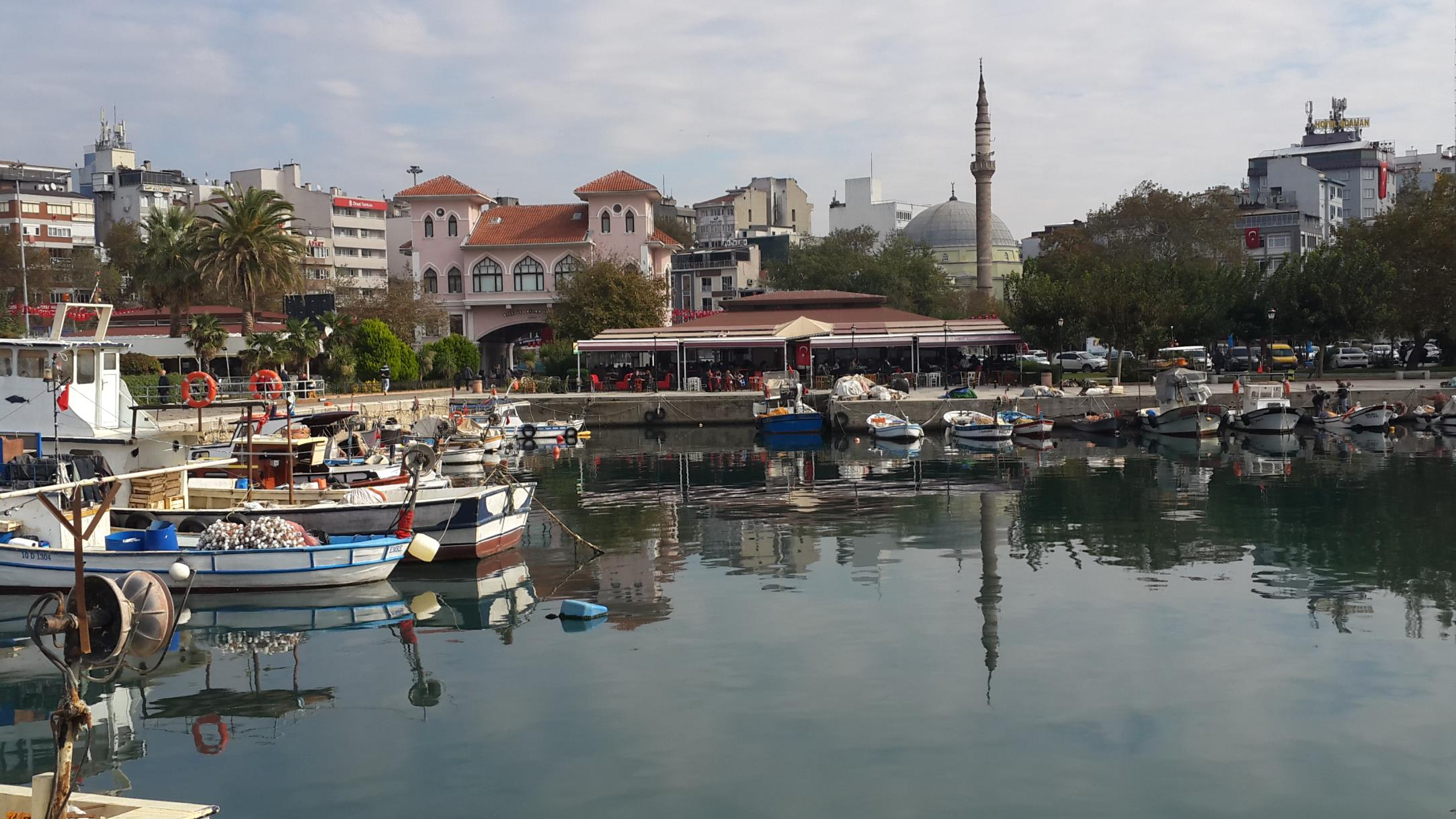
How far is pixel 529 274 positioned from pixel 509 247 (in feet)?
6.03

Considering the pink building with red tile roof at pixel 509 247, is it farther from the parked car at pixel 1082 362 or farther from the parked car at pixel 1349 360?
the parked car at pixel 1349 360

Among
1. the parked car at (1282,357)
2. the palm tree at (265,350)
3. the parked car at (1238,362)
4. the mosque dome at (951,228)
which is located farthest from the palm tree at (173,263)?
the mosque dome at (951,228)

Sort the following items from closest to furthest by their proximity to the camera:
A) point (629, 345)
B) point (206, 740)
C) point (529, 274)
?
1. point (206, 740)
2. point (629, 345)
3. point (529, 274)

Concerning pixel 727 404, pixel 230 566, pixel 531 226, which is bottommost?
pixel 230 566

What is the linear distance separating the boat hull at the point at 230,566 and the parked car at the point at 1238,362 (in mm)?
49169

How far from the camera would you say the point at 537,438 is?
47.6 meters

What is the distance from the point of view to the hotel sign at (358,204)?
4122 inches

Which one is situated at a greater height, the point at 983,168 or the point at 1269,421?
→ the point at 983,168

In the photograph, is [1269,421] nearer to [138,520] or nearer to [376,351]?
[376,351]

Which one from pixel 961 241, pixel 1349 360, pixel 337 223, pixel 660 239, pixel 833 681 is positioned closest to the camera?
pixel 833 681

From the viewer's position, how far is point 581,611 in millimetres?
18016

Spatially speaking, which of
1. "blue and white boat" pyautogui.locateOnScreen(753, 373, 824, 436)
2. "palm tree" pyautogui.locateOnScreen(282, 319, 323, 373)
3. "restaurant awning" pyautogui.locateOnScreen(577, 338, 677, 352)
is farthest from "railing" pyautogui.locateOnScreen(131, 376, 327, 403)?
"blue and white boat" pyautogui.locateOnScreen(753, 373, 824, 436)

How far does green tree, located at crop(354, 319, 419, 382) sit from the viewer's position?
53812 mm

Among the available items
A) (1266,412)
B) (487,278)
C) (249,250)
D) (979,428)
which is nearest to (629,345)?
(249,250)
